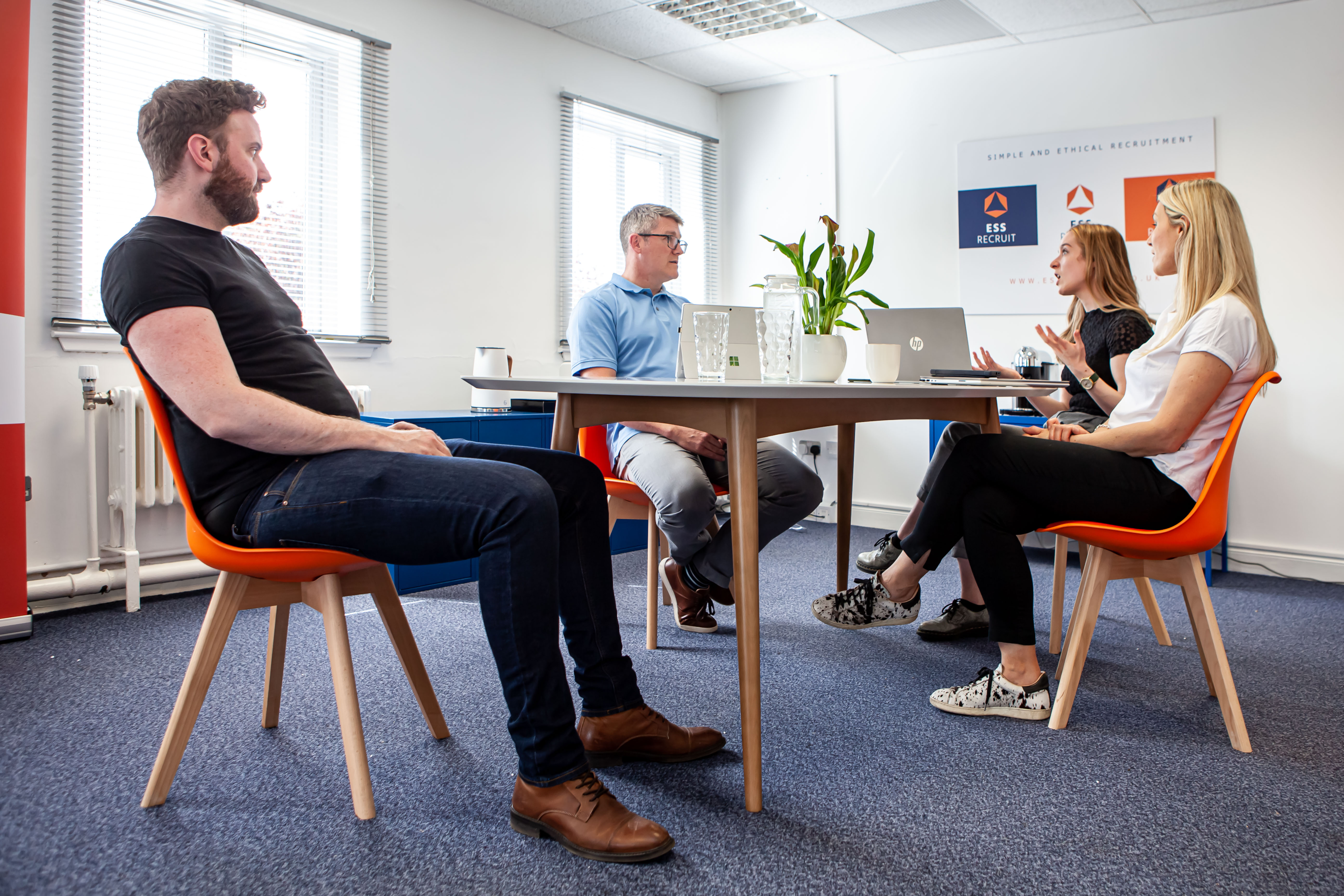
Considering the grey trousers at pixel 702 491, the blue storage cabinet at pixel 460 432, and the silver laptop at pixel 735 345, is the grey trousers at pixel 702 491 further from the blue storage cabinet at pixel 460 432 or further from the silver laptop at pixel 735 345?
the blue storage cabinet at pixel 460 432

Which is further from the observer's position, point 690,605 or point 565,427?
point 690,605

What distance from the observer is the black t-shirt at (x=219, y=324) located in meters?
1.25

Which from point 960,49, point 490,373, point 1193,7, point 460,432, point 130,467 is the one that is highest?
point 960,49

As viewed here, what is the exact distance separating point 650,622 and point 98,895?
1.36m

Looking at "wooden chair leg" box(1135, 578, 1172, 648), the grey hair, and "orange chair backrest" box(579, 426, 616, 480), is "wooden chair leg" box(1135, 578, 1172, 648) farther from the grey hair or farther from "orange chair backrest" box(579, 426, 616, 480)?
the grey hair

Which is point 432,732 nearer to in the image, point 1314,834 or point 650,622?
point 650,622

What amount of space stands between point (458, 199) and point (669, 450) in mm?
1975

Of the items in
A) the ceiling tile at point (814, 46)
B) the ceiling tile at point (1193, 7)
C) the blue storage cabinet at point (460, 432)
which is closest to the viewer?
the blue storage cabinet at point (460, 432)

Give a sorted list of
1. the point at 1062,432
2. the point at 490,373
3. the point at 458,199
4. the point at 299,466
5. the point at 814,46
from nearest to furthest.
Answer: the point at 299,466
the point at 1062,432
the point at 490,373
the point at 458,199
the point at 814,46

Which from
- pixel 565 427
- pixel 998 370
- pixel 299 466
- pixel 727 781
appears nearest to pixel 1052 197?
pixel 998 370

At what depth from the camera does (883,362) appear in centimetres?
184

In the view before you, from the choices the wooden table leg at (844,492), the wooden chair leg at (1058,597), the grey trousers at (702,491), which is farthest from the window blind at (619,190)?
the wooden chair leg at (1058,597)

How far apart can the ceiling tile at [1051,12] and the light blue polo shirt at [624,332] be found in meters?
2.15

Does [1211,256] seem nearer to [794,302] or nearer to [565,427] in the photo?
[794,302]
